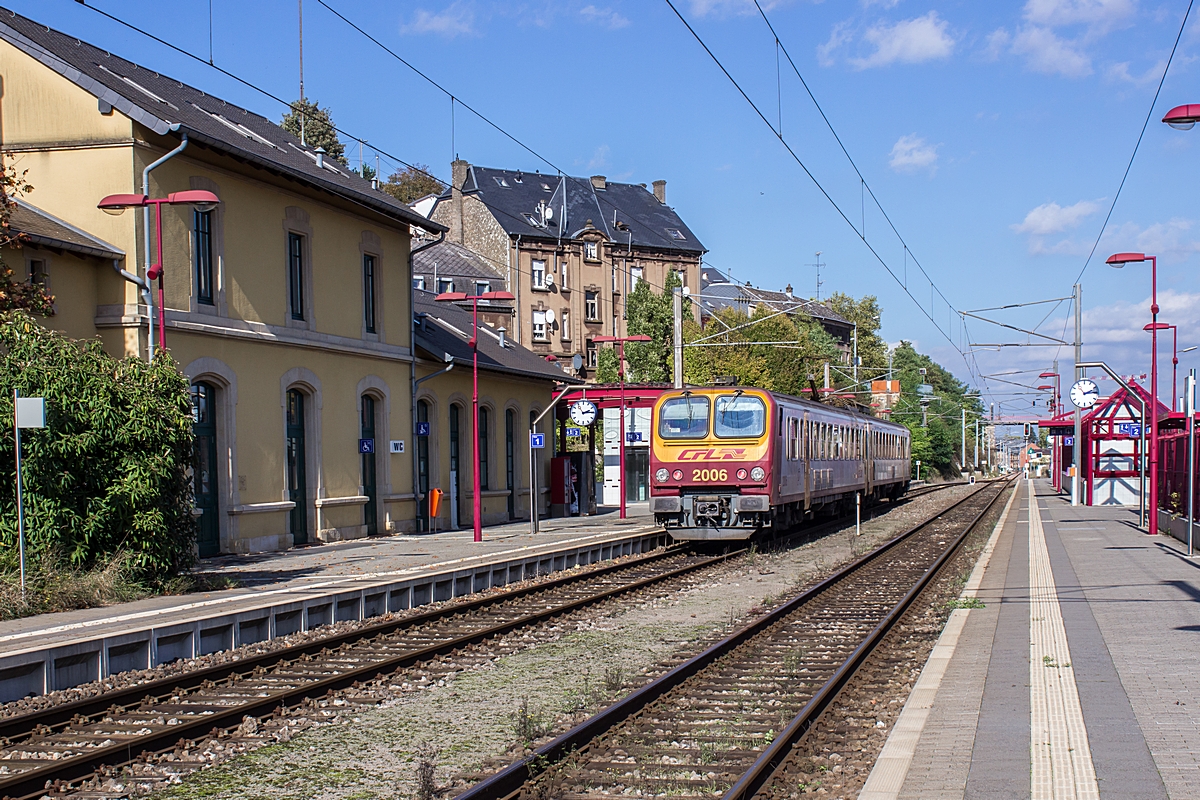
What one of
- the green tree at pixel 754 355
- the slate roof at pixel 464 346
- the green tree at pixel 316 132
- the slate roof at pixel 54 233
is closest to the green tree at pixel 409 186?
the green tree at pixel 316 132

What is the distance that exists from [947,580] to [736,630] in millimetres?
6891

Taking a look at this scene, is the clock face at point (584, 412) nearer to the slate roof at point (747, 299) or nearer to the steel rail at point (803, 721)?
the steel rail at point (803, 721)

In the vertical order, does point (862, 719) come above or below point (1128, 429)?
below

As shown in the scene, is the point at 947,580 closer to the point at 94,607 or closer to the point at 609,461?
the point at 94,607

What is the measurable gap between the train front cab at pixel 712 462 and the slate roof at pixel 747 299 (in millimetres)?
57188

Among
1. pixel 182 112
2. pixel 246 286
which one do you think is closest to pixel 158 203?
pixel 246 286

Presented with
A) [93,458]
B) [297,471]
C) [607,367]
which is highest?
[607,367]

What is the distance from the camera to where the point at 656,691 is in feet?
30.2

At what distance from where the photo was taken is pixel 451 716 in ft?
29.8

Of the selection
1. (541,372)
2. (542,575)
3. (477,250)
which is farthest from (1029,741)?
(477,250)

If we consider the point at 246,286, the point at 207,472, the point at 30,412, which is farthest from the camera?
the point at 246,286

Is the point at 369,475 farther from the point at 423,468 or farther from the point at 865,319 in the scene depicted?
the point at 865,319

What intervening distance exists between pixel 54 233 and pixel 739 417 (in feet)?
40.1

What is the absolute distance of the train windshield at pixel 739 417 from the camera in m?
22.5
